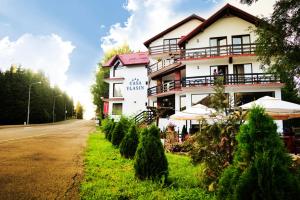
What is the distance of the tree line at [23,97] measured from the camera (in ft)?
152

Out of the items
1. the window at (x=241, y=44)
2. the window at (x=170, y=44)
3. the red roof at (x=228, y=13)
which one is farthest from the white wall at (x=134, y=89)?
the window at (x=241, y=44)

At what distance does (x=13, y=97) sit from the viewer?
4775 cm

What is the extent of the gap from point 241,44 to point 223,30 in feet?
9.85

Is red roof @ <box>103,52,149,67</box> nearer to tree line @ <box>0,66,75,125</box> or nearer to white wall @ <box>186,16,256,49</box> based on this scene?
white wall @ <box>186,16,256,49</box>

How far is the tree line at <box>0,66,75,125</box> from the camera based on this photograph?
152 feet

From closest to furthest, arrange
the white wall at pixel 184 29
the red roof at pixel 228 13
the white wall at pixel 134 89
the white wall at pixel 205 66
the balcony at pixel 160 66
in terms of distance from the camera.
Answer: the white wall at pixel 205 66 → the red roof at pixel 228 13 → the balcony at pixel 160 66 → the white wall at pixel 184 29 → the white wall at pixel 134 89

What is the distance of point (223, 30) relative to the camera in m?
26.2

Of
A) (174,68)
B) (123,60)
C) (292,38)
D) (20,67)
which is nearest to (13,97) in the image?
(20,67)

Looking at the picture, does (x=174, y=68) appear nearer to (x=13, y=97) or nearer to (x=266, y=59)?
(x=266, y=59)

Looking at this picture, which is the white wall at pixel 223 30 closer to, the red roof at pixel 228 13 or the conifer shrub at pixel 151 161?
the red roof at pixel 228 13

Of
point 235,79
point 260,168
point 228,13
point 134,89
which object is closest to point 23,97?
point 134,89

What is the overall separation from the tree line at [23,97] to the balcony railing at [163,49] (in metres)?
25.9

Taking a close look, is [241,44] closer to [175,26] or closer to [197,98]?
[197,98]

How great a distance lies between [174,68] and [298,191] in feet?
87.2
